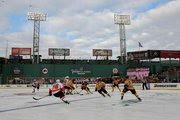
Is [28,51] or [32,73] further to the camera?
[28,51]

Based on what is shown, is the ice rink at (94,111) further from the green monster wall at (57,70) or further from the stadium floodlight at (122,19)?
the stadium floodlight at (122,19)

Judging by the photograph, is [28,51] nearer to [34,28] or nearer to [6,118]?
[34,28]

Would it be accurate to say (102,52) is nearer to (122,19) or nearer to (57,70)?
(122,19)

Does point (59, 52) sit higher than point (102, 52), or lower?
lower

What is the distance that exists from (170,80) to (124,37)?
94.1 ft

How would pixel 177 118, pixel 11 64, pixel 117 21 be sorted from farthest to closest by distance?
pixel 117 21
pixel 11 64
pixel 177 118

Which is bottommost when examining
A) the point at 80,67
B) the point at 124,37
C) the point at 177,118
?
the point at 177,118

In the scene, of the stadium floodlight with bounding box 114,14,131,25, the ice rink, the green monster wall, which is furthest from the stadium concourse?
the stadium floodlight with bounding box 114,14,131,25

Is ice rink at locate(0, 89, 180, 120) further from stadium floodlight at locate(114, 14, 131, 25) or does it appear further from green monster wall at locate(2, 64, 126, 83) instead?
stadium floodlight at locate(114, 14, 131, 25)

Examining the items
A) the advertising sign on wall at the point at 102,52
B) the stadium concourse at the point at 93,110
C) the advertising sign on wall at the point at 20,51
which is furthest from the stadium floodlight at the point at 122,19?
the stadium concourse at the point at 93,110

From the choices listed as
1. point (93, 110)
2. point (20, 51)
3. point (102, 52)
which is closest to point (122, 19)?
point (102, 52)

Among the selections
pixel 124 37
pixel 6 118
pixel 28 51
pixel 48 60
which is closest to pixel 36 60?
pixel 48 60

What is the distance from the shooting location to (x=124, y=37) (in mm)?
73875

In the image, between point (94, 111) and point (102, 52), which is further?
point (102, 52)
